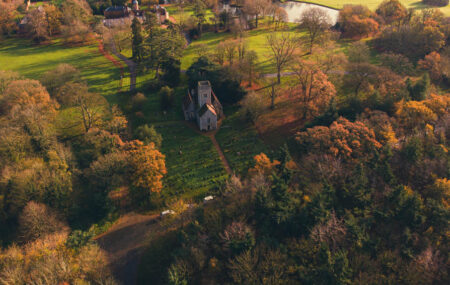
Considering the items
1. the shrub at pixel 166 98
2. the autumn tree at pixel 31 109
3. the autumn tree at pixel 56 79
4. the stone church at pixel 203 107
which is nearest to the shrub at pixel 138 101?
the shrub at pixel 166 98

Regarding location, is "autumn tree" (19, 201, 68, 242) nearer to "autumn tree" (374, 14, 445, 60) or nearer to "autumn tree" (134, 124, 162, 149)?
"autumn tree" (134, 124, 162, 149)

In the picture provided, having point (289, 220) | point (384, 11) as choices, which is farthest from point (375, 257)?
point (384, 11)

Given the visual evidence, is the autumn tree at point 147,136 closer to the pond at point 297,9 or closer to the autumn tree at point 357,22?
the autumn tree at point 357,22

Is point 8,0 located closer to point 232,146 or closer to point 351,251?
point 232,146

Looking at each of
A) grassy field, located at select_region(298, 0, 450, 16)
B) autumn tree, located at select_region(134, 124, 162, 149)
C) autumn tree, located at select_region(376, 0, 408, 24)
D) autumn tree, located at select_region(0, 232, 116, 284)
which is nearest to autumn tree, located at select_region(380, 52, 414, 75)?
autumn tree, located at select_region(376, 0, 408, 24)

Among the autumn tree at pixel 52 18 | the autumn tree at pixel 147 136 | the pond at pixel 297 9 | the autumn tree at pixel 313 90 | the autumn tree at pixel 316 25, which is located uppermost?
the pond at pixel 297 9

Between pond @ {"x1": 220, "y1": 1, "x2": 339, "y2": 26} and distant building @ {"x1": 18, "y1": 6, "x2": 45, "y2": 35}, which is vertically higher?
pond @ {"x1": 220, "y1": 1, "x2": 339, "y2": 26}
